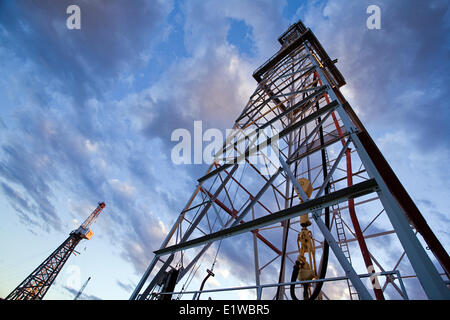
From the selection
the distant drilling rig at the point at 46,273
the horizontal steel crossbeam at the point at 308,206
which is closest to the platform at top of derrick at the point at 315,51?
the horizontal steel crossbeam at the point at 308,206

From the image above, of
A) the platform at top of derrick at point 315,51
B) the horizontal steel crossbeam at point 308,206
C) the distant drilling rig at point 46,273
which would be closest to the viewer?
the horizontal steel crossbeam at point 308,206

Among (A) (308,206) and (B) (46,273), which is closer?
(A) (308,206)

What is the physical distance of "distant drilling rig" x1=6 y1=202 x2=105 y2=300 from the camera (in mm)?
30797

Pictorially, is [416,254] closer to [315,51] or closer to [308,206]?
[308,206]

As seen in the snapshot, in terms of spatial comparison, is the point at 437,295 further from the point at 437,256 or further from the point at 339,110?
the point at 437,256

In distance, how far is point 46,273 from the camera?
108 ft

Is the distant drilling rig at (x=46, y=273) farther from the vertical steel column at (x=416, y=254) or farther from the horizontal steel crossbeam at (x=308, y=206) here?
the vertical steel column at (x=416, y=254)

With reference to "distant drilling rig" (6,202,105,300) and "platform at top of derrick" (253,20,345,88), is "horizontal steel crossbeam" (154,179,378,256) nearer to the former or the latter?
"platform at top of derrick" (253,20,345,88)

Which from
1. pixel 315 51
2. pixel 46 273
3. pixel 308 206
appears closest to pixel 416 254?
pixel 308 206

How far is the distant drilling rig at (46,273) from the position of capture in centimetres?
3080

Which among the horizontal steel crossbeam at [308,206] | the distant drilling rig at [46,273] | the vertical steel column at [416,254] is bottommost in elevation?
the vertical steel column at [416,254]

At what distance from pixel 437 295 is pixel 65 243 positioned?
49532 millimetres

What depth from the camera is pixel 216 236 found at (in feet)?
14.1
